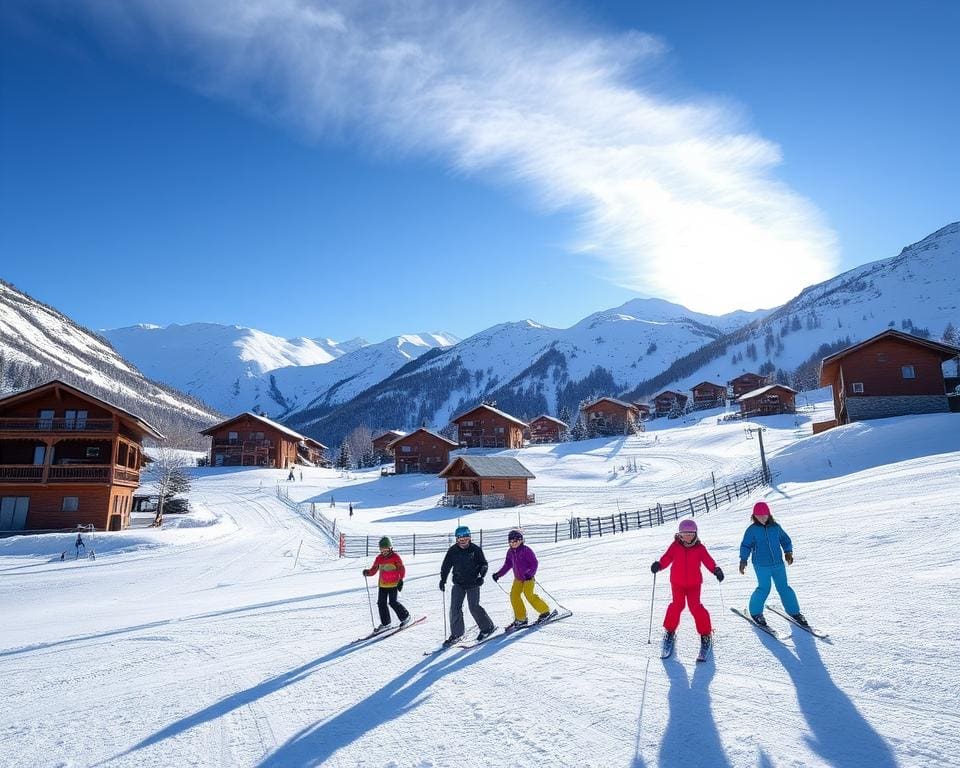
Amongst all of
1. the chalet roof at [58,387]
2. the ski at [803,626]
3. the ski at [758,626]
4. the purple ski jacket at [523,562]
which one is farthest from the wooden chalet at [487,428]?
the ski at [803,626]

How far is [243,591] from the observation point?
16.5m

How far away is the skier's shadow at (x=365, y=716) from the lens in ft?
16.3

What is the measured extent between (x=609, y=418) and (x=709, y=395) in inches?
1464

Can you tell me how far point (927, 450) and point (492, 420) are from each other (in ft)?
164

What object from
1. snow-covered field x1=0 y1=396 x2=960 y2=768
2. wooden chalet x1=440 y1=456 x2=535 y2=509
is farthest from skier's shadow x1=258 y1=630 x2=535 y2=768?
wooden chalet x1=440 y1=456 x2=535 y2=509

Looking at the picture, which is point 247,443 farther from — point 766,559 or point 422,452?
point 766,559

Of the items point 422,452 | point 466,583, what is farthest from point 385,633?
point 422,452

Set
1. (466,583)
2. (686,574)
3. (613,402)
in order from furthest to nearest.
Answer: (613,402), (466,583), (686,574)

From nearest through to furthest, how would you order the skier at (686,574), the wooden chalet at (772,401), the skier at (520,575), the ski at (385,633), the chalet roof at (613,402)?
the skier at (686,574)
the skier at (520,575)
the ski at (385,633)
the wooden chalet at (772,401)
the chalet roof at (613,402)

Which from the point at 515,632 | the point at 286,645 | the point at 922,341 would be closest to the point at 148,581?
the point at 286,645

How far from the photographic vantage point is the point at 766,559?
7832mm

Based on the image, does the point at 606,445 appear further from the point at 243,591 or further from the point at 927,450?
the point at 243,591

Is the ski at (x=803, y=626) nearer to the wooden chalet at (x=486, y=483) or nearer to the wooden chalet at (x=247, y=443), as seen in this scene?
the wooden chalet at (x=486, y=483)

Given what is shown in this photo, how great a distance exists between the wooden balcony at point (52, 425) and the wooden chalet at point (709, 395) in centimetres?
9893
